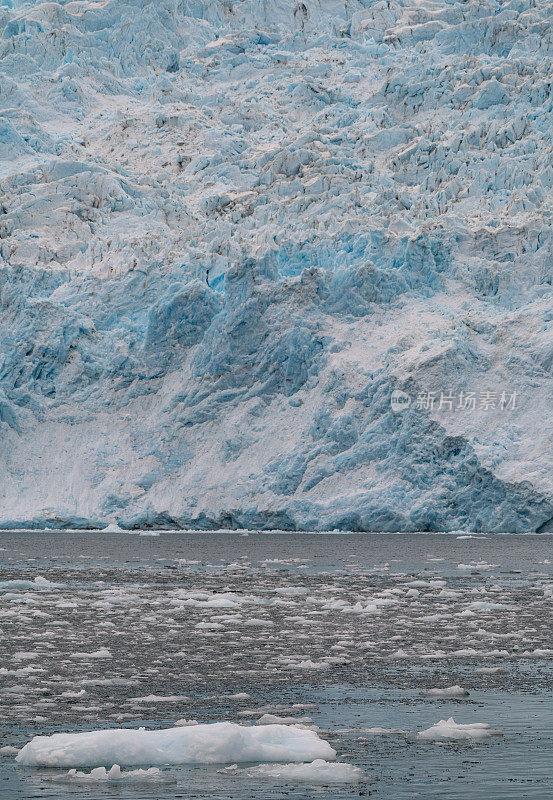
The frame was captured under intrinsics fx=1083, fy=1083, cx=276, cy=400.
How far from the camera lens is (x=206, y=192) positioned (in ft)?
203

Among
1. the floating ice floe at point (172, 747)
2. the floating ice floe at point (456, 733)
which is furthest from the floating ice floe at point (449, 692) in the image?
the floating ice floe at point (172, 747)

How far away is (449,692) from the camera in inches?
371

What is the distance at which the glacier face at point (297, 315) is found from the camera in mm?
46875

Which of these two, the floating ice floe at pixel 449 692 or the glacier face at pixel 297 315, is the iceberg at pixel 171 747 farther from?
the glacier face at pixel 297 315

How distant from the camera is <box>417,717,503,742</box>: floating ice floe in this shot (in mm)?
7758

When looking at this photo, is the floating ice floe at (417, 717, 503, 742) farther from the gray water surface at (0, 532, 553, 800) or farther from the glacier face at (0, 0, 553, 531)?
the glacier face at (0, 0, 553, 531)

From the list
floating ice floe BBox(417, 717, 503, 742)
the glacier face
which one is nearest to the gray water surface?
floating ice floe BBox(417, 717, 503, 742)

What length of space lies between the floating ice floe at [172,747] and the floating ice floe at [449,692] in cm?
232

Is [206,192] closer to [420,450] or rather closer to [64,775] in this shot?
[420,450]

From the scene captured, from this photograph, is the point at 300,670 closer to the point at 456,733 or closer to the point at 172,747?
the point at 456,733

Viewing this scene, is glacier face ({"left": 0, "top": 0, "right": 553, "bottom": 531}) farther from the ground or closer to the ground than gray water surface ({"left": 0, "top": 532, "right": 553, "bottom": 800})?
farther from the ground

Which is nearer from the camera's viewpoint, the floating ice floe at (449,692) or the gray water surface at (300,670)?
the gray water surface at (300,670)

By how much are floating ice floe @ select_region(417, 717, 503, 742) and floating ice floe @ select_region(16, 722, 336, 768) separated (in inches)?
35.4

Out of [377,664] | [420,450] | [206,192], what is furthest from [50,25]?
[377,664]
